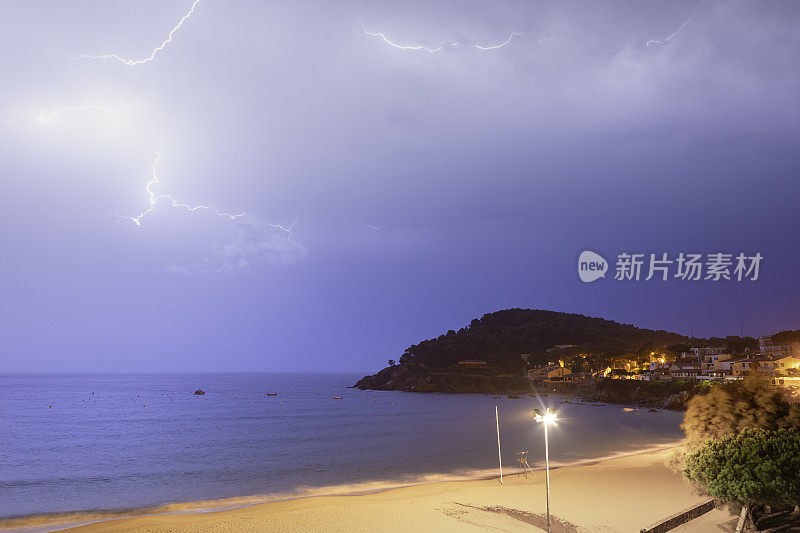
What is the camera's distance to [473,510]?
2667 centimetres

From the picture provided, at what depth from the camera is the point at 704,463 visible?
16406 millimetres

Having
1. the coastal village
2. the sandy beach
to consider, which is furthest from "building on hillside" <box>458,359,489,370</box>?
the sandy beach

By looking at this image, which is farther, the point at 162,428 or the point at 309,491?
the point at 162,428

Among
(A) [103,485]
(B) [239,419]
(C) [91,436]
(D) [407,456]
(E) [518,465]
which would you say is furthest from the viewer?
(B) [239,419]

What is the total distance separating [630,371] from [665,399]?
40.1m

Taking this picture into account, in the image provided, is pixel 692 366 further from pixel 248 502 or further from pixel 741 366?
pixel 248 502

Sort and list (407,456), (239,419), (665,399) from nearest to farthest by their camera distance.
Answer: (407,456)
(239,419)
(665,399)

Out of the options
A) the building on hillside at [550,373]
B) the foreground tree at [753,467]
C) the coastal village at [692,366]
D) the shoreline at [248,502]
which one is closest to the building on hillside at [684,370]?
the coastal village at [692,366]

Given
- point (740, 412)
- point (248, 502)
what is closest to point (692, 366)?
point (248, 502)

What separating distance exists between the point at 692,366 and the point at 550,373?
171ft

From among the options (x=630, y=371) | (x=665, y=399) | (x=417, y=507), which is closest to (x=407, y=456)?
(x=417, y=507)

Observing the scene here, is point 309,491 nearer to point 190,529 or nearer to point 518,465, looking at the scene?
point 190,529

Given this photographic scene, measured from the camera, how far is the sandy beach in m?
24.0

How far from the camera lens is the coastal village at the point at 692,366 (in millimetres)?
99812
